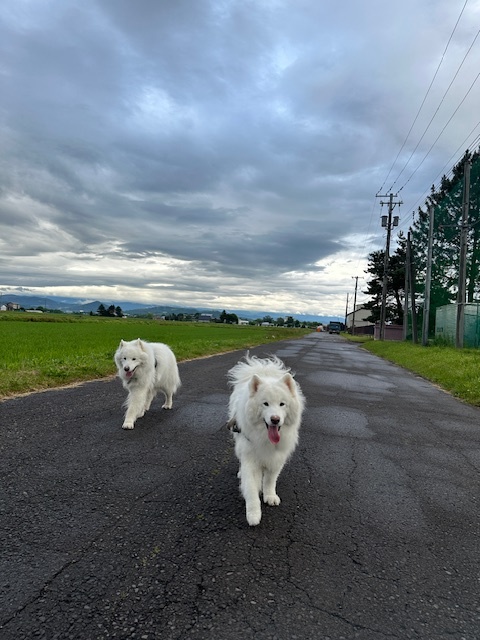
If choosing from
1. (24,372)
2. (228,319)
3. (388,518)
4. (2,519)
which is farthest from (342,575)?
(228,319)

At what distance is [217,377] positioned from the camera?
11.5m

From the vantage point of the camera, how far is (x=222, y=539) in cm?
300

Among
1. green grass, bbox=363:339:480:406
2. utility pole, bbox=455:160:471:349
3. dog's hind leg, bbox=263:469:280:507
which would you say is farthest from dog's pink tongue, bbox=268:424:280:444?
utility pole, bbox=455:160:471:349

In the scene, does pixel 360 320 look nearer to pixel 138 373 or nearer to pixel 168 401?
pixel 168 401

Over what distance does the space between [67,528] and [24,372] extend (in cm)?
714

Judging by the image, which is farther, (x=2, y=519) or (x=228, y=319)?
(x=228, y=319)

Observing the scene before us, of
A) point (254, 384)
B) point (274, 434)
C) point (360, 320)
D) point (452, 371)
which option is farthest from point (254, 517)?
point (360, 320)

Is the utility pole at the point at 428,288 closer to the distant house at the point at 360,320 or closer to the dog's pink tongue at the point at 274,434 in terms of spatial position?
the dog's pink tongue at the point at 274,434

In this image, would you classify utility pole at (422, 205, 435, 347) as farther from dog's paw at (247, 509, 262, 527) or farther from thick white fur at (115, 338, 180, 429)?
dog's paw at (247, 509, 262, 527)

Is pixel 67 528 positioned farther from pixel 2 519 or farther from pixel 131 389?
pixel 131 389

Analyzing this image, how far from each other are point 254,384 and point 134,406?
327 cm

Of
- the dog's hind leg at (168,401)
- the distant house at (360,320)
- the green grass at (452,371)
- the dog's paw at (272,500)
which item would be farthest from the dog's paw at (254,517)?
the distant house at (360,320)

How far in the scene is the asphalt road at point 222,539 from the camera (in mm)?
2191

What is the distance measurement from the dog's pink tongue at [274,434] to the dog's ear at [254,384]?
36 cm
